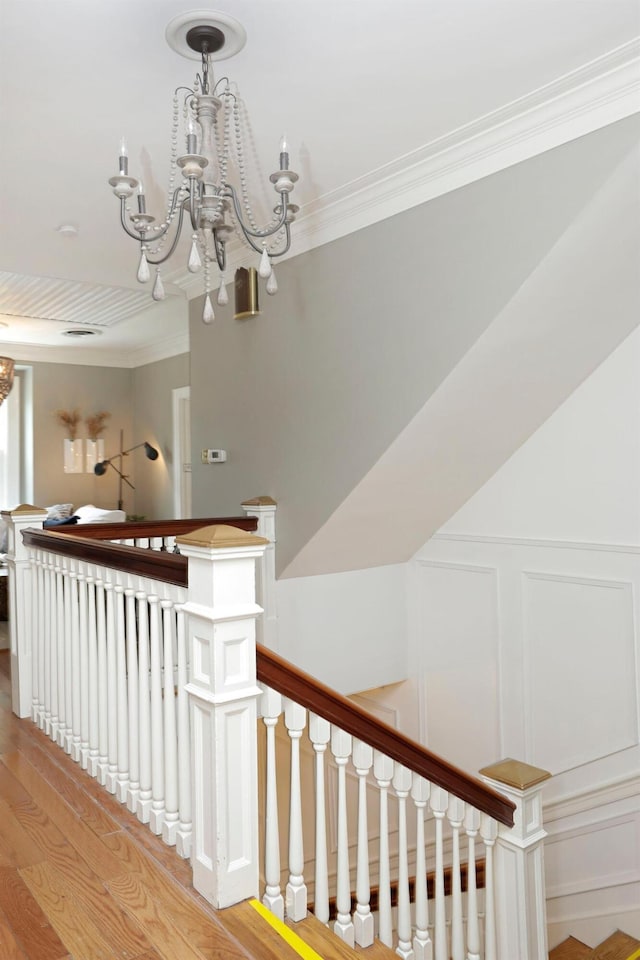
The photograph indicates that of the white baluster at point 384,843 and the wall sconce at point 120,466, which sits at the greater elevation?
the wall sconce at point 120,466

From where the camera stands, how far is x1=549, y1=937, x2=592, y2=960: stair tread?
11.4 feet

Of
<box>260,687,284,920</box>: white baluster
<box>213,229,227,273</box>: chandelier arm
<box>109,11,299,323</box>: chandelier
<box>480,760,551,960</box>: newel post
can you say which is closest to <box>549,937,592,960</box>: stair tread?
<box>480,760,551,960</box>: newel post

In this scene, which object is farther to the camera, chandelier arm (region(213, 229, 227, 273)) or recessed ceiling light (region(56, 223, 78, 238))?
recessed ceiling light (region(56, 223, 78, 238))

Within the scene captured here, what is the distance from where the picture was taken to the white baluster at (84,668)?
262cm

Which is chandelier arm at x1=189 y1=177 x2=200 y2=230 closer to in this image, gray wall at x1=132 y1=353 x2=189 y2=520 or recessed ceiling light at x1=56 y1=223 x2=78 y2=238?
recessed ceiling light at x1=56 y1=223 x2=78 y2=238

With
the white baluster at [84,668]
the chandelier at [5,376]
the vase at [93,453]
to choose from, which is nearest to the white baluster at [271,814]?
the white baluster at [84,668]

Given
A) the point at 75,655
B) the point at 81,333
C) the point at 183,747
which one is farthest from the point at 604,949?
the point at 81,333

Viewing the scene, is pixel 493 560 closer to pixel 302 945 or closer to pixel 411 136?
pixel 411 136

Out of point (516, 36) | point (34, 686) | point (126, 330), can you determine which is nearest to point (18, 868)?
point (34, 686)

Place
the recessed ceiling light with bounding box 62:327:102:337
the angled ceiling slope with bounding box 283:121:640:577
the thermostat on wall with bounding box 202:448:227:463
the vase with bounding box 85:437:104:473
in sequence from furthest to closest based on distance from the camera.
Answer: the vase with bounding box 85:437:104:473
the recessed ceiling light with bounding box 62:327:102:337
the thermostat on wall with bounding box 202:448:227:463
the angled ceiling slope with bounding box 283:121:640:577

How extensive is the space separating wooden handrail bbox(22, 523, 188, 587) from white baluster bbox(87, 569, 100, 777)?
0.12 m

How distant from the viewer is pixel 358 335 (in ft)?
12.0

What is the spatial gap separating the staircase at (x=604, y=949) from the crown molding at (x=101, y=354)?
5799 mm

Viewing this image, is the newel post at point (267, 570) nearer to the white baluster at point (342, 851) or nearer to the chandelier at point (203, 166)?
the chandelier at point (203, 166)
